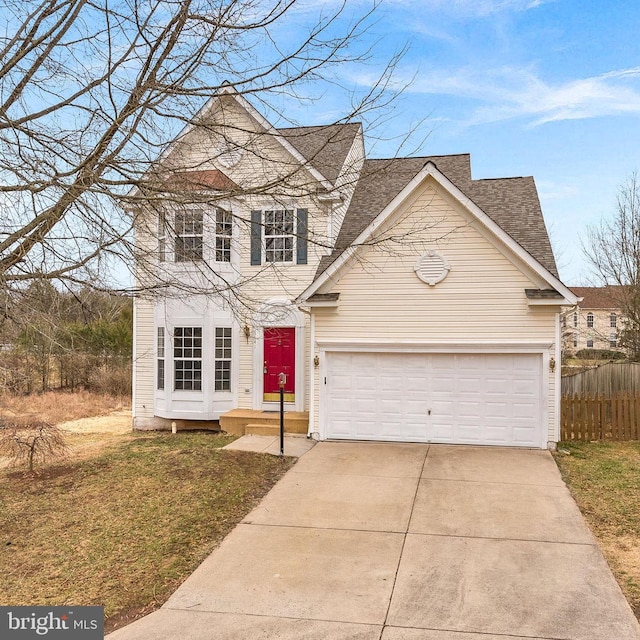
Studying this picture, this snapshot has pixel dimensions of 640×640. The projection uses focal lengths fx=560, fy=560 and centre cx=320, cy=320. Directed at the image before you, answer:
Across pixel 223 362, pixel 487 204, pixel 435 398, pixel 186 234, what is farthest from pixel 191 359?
pixel 487 204

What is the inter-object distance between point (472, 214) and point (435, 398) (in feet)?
13.1

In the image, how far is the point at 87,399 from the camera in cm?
2123

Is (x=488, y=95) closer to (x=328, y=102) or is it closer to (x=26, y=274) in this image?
(x=328, y=102)

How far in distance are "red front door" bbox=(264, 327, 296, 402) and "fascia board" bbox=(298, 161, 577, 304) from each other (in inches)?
88.8

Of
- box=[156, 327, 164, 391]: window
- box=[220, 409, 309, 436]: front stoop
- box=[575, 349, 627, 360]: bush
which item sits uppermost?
box=[156, 327, 164, 391]: window

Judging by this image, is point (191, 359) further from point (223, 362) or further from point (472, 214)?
point (472, 214)

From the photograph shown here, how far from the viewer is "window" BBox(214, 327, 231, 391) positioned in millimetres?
14570

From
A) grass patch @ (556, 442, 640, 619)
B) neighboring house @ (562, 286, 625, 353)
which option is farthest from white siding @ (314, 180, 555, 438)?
neighboring house @ (562, 286, 625, 353)

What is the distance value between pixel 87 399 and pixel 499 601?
19295 millimetres

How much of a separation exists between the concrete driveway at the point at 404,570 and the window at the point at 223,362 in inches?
227

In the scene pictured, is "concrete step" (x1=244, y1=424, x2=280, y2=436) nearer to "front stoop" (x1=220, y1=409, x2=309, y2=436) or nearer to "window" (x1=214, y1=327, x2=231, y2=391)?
"front stoop" (x1=220, y1=409, x2=309, y2=436)

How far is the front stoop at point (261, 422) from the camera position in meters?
12.9

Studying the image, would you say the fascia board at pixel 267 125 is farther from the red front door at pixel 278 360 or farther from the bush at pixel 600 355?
the bush at pixel 600 355

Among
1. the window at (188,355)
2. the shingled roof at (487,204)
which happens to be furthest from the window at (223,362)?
the shingled roof at (487,204)
